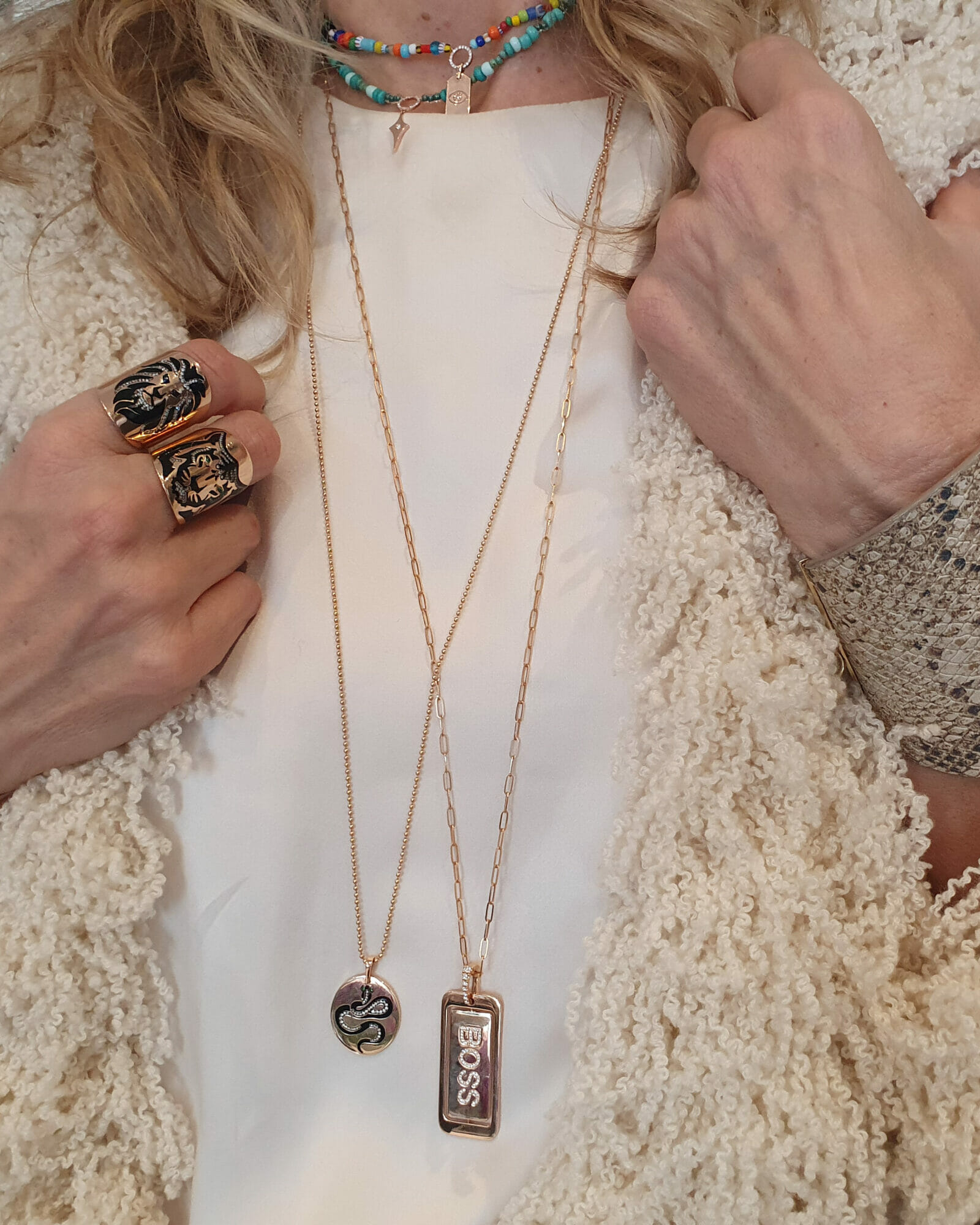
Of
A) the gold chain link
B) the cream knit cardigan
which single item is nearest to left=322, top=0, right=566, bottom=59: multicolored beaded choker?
the gold chain link

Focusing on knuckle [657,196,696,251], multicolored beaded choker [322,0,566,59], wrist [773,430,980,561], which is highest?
multicolored beaded choker [322,0,566,59]

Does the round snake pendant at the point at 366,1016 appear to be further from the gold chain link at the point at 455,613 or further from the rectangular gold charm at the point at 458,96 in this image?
the rectangular gold charm at the point at 458,96

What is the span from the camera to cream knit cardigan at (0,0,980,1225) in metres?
0.64

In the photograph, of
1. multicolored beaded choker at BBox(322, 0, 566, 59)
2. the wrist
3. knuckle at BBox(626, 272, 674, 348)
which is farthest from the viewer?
multicolored beaded choker at BBox(322, 0, 566, 59)

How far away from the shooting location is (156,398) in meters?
0.70

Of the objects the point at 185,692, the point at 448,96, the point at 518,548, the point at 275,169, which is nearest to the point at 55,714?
the point at 185,692

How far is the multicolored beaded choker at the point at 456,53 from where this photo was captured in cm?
84

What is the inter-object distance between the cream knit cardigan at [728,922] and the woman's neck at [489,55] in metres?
0.22

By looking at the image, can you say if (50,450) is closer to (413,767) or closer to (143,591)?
(143,591)

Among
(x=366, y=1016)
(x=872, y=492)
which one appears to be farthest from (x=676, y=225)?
(x=366, y=1016)

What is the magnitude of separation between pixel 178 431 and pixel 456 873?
0.38 meters

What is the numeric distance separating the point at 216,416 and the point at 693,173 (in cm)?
41

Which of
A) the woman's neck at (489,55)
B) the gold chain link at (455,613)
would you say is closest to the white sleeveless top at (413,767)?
the gold chain link at (455,613)

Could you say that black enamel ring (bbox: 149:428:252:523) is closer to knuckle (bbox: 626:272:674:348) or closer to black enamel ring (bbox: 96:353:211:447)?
black enamel ring (bbox: 96:353:211:447)
